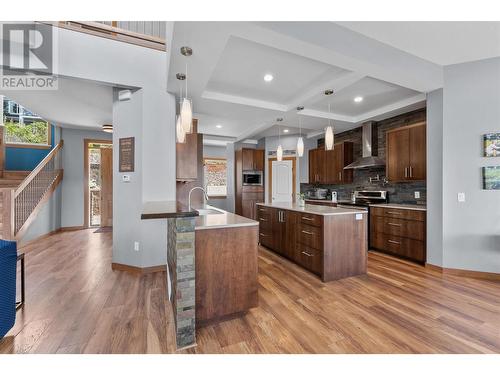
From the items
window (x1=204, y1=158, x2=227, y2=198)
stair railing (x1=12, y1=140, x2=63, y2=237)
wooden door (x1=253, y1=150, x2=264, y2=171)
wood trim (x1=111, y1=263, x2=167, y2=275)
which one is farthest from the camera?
window (x1=204, y1=158, x2=227, y2=198)

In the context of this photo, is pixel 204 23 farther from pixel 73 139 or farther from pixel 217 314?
pixel 73 139

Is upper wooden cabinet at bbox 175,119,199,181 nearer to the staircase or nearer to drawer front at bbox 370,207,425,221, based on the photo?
the staircase

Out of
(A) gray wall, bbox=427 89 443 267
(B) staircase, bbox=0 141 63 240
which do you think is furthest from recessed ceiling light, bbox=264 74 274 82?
(B) staircase, bbox=0 141 63 240

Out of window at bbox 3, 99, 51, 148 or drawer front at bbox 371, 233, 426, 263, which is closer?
drawer front at bbox 371, 233, 426, 263

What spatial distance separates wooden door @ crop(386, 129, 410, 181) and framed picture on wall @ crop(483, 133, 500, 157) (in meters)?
1.13

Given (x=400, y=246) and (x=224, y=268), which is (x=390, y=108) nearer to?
(x=400, y=246)

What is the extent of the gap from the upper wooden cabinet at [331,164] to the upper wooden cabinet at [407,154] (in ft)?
3.86

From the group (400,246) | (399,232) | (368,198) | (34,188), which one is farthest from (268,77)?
(34,188)

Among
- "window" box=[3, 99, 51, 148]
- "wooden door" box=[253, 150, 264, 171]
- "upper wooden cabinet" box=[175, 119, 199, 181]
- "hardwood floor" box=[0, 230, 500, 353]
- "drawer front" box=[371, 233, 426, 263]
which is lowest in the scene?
"hardwood floor" box=[0, 230, 500, 353]

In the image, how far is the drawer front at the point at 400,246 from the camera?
346 centimetres

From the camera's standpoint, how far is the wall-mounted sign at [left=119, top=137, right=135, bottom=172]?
315cm

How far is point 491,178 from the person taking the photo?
282 cm
